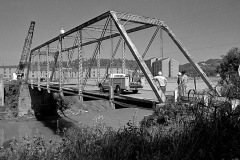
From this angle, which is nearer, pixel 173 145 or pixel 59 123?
pixel 173 145

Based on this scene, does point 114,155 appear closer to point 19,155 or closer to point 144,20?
point 19,155

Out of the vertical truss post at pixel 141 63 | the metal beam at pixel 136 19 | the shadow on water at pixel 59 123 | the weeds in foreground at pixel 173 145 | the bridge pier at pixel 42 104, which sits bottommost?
the shadow on water at pixel 59 123

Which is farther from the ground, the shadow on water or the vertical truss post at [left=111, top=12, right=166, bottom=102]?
the vertical truss post at [left=111, top=12, right=166, bottom=102]

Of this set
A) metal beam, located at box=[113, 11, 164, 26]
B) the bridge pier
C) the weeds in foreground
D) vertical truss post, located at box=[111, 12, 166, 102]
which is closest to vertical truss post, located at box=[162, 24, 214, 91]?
metal beam, located at box=[113, 11, 164, 26]

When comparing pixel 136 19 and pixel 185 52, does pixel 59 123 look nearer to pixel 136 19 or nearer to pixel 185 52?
pixel 136 19

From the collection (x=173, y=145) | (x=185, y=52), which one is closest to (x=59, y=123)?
(x=185, y=52)

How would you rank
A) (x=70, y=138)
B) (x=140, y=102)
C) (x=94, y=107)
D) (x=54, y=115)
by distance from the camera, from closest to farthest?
(x=70, y=138)
(x=140, y=102)
(x=54, y=115)
(x=94, y=107)

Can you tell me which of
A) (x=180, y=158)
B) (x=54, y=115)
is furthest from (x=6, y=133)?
(x=180, y=158)

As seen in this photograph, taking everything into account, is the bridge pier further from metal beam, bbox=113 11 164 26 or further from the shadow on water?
metal beam, bbox=113 11 164 26

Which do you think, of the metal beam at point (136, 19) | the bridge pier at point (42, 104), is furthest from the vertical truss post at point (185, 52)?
the bridge pier at point (42, 104)

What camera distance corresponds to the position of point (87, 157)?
3.47 m

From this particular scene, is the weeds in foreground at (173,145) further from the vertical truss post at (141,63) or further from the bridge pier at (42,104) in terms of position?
the bridge pier at (42,104)

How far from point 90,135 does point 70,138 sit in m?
0.46

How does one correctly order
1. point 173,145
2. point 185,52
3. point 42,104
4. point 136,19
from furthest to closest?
point 42,104
point 136,19
point 185,52
point 173,145
